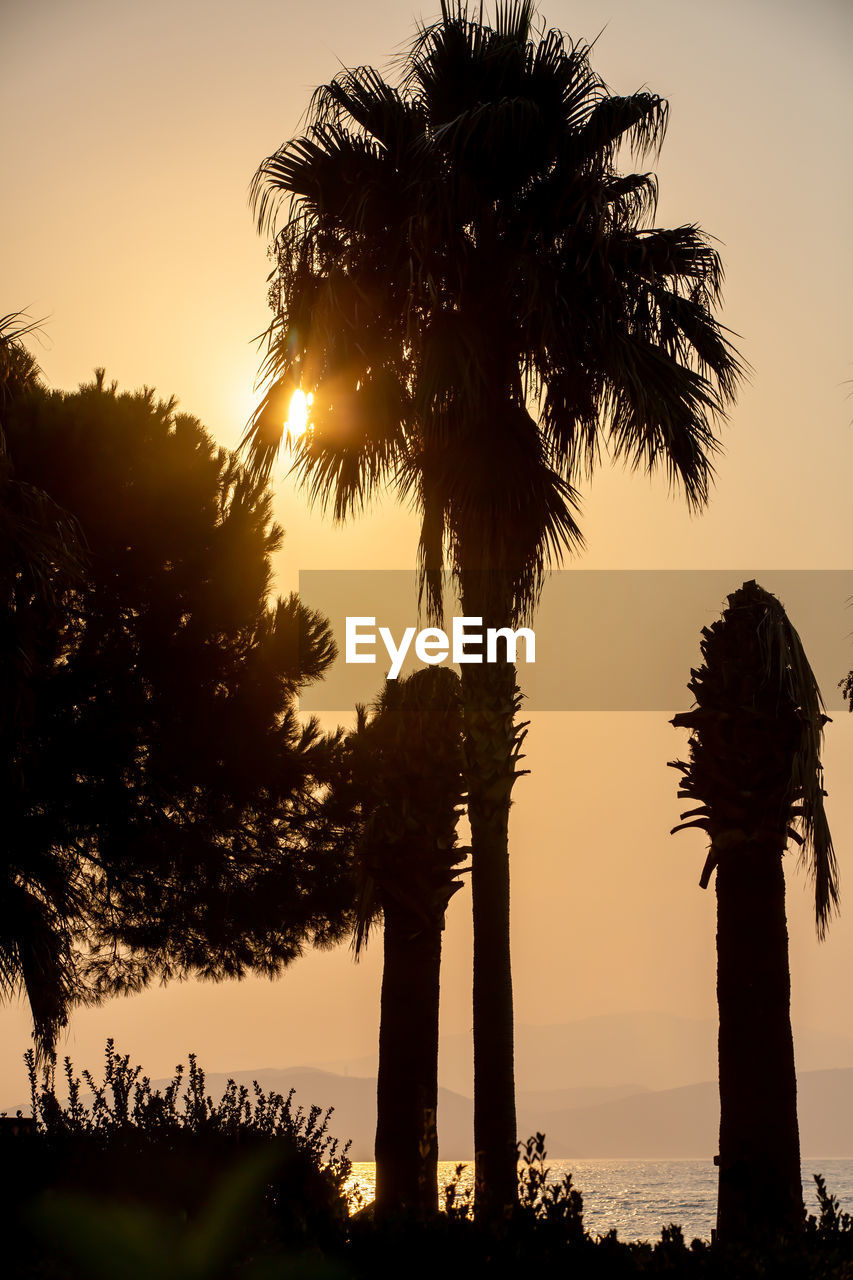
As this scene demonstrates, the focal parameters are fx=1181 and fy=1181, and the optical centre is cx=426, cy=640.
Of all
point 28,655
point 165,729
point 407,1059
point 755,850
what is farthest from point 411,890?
point 165,729

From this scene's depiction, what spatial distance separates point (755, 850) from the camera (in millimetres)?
7387

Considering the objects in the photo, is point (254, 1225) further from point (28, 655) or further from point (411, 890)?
point (28, 655)

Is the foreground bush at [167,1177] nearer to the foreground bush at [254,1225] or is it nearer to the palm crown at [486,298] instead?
the foreground bush at [254,1225]

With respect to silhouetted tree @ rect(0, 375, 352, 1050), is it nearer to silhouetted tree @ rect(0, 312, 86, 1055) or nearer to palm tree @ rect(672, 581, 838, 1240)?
silhouetted tree @ rect(0, 312, 86, 1055)

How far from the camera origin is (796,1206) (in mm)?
6723

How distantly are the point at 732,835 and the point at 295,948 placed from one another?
374 inches

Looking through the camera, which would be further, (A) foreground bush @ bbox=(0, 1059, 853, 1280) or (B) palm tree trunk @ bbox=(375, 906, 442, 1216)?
(B) palm tree trunk @ bbox=(375, 906, 442, 1216)

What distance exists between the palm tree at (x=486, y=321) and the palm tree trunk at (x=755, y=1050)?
2.90 m

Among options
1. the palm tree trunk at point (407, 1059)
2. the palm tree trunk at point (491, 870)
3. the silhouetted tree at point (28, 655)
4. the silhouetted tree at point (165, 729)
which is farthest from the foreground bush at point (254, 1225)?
the silhouetted tree at point (165, 729)

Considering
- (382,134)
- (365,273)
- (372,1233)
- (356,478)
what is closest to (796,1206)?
(372,1233)

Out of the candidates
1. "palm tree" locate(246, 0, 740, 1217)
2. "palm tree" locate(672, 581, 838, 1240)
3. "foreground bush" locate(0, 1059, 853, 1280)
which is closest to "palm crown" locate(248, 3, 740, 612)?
"palm tree" locate(246, 0, 740, 1217)

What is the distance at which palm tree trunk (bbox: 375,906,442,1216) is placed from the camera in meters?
8.56

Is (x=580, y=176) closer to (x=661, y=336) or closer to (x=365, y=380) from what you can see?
(x=661, y=336)

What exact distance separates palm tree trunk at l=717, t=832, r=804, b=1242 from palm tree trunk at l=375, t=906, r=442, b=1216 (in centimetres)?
232
